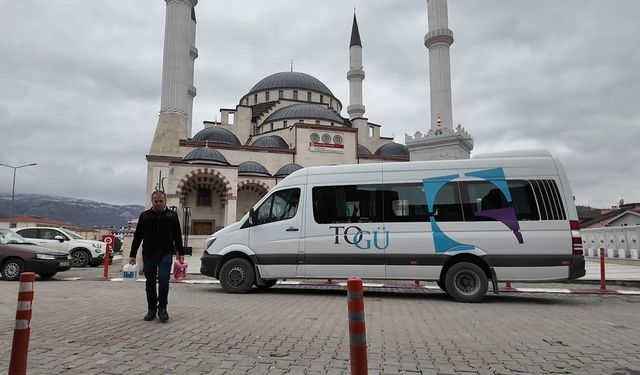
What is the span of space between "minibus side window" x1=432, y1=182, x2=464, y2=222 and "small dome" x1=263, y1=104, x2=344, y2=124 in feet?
121

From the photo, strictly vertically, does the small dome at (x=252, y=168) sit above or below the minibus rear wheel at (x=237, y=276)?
above

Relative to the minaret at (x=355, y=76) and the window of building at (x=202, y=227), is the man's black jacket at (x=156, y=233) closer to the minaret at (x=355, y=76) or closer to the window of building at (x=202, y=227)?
the window of building at (x=202, y=227)

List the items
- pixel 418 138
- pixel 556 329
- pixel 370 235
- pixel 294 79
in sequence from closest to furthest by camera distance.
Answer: pixel 556 329 < pixel 370 235 < pixel 418 138 < pixel 294 79

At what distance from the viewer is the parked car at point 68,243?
1534 centimetres

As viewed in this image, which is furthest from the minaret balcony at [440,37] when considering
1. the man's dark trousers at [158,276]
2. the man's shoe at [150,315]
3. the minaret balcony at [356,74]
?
the man's shoe at [150,315]

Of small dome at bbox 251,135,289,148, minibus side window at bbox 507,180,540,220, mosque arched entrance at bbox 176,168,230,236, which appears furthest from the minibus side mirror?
small dome at bbox 251,135,289,148

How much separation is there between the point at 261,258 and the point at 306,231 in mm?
1103

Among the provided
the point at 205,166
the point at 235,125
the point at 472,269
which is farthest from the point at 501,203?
the point at 235,125

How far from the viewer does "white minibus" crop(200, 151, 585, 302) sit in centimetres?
789

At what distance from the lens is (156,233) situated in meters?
5.78

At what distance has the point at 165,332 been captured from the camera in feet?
16.6

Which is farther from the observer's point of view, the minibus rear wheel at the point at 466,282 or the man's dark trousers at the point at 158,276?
the minibus rear wheel at the point at 466,282

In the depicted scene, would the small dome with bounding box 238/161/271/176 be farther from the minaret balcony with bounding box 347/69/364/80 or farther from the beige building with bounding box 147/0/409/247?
the minaret balcony with bounding box 347/69/364/80

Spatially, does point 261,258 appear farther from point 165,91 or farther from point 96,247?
point 165,91
